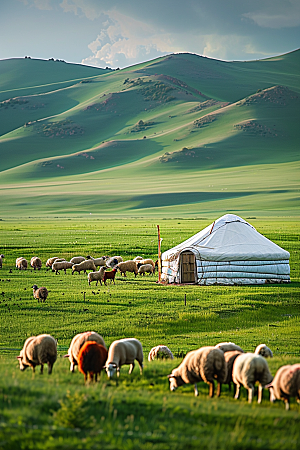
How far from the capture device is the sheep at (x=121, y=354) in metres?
10.0

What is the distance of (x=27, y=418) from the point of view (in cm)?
690

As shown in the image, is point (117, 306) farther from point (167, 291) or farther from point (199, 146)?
point (199, 146)

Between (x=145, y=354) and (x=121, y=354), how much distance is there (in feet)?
12.6

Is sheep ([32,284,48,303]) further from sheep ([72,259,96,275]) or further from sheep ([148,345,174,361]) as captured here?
sheep ([72,259,96,275])

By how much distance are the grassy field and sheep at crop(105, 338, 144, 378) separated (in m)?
0.27

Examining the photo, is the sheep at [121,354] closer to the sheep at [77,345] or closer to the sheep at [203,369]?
the sheep at [77,345]

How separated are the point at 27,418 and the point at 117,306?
41.3 ft

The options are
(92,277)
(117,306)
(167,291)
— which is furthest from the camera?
(92,277)

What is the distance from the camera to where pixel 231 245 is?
82.9 feet

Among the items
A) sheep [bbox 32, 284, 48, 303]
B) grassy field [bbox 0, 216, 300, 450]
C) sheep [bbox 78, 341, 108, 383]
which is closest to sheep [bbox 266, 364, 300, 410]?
grassy field [bbox 0, 216, 300, 450]

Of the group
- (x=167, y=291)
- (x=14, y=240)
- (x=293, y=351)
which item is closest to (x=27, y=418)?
(x=293, y=351)

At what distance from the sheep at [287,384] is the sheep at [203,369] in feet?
3.06

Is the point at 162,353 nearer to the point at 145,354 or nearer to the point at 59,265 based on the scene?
the point at 145,354

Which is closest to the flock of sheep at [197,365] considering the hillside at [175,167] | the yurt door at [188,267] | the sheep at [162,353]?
the sheep at [162,353]
